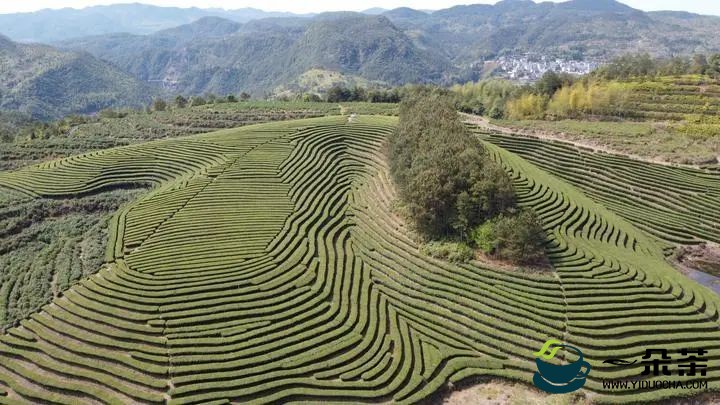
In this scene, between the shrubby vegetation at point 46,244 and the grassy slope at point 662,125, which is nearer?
the shrubby vegetation at point 46,244

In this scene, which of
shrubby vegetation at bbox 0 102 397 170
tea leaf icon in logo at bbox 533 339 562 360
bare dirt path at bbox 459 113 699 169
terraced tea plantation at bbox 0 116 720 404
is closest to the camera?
terraced tea plantation at bbox 0 116 720 404

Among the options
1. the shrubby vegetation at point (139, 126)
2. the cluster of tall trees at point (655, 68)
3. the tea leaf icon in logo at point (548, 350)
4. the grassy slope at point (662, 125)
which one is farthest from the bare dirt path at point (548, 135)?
the cluster of tall trees at point (655, 68)

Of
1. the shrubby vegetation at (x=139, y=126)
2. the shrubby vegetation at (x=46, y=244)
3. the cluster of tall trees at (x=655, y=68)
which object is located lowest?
the shrubby vegetation at (x=46, y=244)

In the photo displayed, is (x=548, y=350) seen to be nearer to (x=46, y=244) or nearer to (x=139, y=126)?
(x=46, y=244)

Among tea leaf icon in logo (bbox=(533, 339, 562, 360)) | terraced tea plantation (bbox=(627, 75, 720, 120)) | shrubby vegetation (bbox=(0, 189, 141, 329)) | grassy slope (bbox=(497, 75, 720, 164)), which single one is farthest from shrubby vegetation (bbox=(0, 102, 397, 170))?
tea leaf icon in logo (bbox=(533, 339, 562, 360))

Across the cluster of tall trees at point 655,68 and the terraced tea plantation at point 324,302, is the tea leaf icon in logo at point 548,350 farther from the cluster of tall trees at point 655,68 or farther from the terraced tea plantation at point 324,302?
the cluster of tall trees at point 655,68

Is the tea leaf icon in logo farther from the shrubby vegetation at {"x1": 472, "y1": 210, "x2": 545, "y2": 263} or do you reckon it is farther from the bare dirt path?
the bare dirt path

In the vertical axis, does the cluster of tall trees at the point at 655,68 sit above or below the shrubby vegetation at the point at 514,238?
above

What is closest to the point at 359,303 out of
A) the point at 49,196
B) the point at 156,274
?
the point at 156,274
